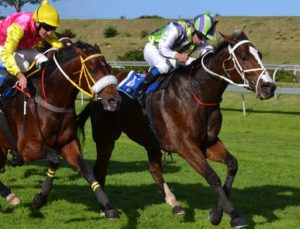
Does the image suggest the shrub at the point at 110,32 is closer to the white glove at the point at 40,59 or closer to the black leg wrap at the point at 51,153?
the white glove at the point at 40,59

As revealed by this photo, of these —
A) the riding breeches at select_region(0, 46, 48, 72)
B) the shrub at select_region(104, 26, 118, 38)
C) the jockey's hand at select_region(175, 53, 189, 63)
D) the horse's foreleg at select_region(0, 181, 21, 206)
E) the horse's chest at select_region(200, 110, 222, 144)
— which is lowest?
the shrub at select_region(104, 26, 118, 38)

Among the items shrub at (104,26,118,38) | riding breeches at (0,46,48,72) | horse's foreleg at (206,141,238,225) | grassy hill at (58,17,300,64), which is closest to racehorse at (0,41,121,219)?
riding breeches at (0,46,48,72)

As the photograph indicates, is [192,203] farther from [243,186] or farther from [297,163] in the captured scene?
[297,163]

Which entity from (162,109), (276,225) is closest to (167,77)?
(162,109)

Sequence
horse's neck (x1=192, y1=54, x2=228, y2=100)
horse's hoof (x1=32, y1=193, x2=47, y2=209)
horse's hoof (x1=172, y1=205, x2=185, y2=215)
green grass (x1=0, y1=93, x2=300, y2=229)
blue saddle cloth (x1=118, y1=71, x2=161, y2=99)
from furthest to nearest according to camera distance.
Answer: blue saddle cloth (x1=118, y1=71, x2=161, y2=99) < horse's hoof (x1=32, y1=193, x2=47, y2=209) < horse's hoof (x1=172, y1=205, x2=185, y2=215) < green grass (x1=0, y1=93, x2=300, y2=229) < horse's neck (x1=192, y1=54, x2=228, y2=100)

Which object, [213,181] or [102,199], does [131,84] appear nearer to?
[213,181]

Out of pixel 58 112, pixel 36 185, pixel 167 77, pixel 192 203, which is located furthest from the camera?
pixel 36 185

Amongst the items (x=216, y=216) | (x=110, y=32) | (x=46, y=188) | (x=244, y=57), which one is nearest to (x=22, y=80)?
(x=46, y=188)

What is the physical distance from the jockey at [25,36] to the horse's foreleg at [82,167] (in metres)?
0.71

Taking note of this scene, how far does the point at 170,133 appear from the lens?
6.25 m

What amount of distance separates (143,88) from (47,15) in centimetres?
147

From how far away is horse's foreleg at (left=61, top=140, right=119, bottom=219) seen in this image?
523cm

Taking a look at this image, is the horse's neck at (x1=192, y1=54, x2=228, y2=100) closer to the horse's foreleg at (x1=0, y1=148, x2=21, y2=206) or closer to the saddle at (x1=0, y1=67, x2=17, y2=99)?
the saddle at (x1=0, y1=67, x2=17, y2=99)

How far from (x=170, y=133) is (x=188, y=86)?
502mm
